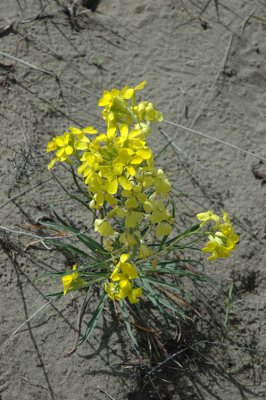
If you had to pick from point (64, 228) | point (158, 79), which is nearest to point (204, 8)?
point (158, 79)

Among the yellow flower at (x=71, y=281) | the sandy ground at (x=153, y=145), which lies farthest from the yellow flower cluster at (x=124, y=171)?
the sandy ground at (x=153, y=145)

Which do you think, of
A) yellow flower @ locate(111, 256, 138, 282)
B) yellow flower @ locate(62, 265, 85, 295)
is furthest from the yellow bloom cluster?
yellow flower @ locate(62, 265, 85, 295)

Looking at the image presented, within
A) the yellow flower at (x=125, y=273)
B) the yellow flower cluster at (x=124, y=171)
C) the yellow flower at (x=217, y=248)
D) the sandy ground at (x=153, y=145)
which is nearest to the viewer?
the yellow flower cluster at (x=124, y=171)

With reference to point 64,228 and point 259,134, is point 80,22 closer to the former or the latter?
point 259,134

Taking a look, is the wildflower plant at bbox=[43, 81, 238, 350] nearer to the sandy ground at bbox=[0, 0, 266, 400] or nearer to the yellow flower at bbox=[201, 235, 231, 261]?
the yellow flower at bbox=[201, 235, 231, 261]

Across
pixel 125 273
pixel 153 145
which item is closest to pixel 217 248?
pixel 125 273

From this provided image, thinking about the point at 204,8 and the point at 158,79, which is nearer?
the point at 158,79

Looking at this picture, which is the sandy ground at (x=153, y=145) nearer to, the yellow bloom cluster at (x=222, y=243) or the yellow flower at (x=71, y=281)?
the yellow flower at (x=71, y=281)

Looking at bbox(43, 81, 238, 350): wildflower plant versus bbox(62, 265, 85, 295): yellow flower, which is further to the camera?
bbox(62, 265, 85, 295): yellow flower

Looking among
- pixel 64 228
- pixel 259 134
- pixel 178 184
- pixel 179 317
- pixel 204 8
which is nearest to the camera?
pixel 64 228
